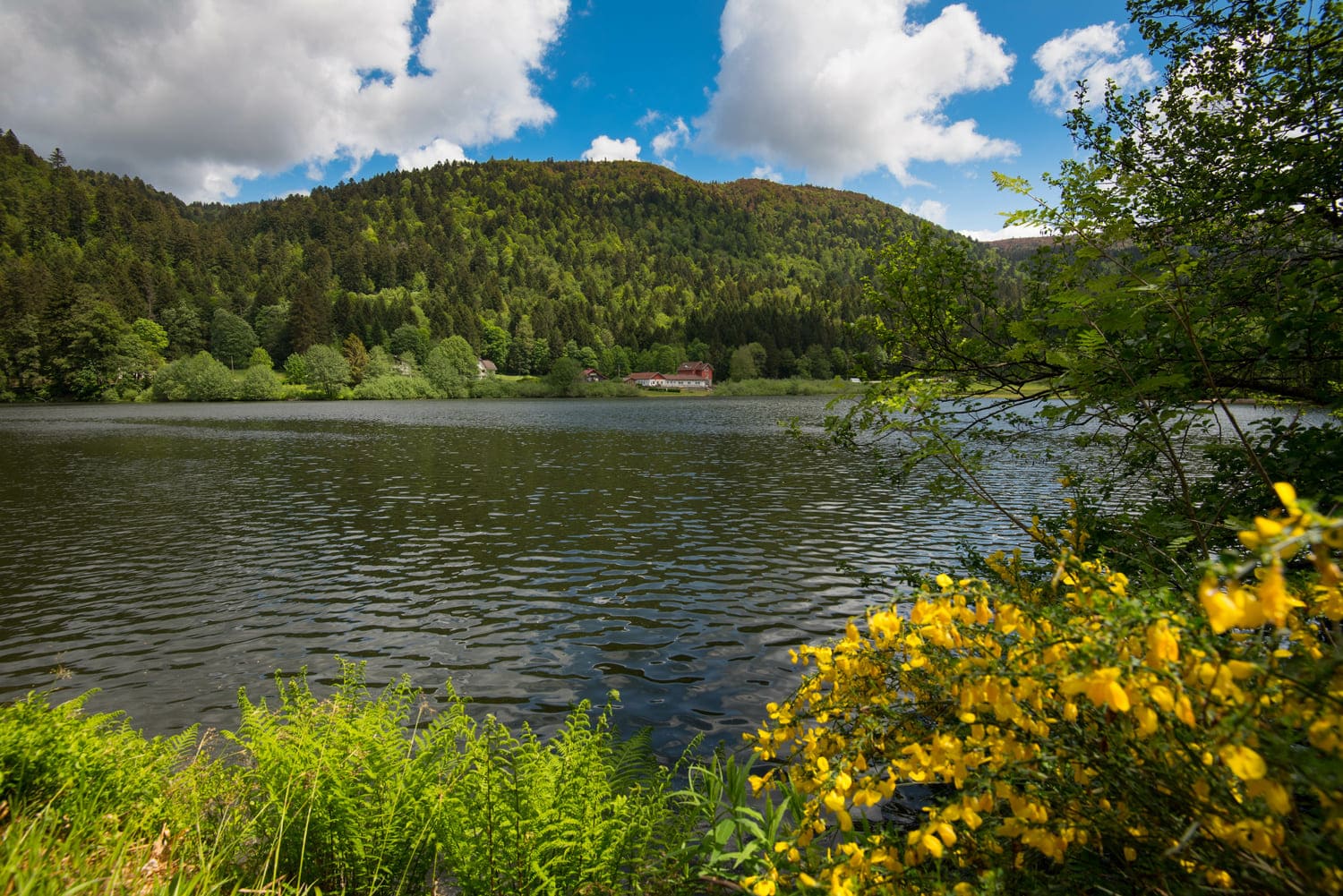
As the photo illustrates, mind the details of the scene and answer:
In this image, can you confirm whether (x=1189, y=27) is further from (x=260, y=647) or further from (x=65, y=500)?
(x=65, y=500)

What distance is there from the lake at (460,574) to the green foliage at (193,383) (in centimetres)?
7773

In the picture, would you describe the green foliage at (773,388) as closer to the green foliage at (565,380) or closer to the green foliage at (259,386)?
the green foliage at (565,380)

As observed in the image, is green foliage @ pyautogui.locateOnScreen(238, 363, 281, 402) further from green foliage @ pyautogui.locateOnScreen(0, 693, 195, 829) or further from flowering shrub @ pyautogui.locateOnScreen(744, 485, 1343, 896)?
flowering shrub @ pyautogui.locateOnScreen(744, 485, 1343, 896)

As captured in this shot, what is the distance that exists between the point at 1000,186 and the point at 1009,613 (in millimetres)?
3547

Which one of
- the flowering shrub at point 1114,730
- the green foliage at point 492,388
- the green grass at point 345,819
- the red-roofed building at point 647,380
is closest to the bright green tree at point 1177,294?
the flowering shrub at point 1114,730

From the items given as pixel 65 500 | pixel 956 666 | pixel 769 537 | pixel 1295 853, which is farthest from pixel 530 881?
pixel 65 500

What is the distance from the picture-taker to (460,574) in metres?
14.9

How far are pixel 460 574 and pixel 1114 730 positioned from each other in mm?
14313

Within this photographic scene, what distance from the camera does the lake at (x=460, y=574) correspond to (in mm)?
9578

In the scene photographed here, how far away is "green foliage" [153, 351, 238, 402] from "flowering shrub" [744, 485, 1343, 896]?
120899mm

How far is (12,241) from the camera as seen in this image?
144 meters

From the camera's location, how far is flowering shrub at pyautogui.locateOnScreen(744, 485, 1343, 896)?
1.54 m

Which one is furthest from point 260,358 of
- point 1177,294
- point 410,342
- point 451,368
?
point 1177,294

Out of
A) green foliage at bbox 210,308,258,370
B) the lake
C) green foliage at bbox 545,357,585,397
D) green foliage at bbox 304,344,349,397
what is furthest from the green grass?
green foliage at bbox 210,308,258,370
